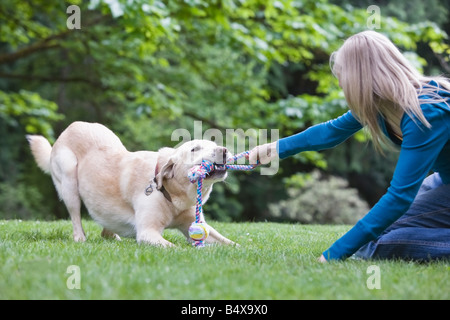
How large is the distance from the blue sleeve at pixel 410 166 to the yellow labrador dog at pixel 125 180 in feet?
4.98

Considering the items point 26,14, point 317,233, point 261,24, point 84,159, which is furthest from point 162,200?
point 26,14

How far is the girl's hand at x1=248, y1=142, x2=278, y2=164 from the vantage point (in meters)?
4.19

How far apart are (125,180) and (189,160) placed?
0.86m

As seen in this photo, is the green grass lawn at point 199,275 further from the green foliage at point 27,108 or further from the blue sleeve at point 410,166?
the green foliage at point 27,108

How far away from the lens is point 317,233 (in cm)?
584

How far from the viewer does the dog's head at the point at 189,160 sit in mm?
4383

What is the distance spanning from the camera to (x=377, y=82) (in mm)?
3359

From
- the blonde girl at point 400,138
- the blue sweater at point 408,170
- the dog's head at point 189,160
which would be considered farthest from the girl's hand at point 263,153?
the blue sweater at point 408,170

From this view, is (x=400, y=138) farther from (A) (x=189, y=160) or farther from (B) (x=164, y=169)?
(B) (x=164, y=169)

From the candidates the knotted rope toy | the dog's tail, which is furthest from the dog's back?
the knotted rope toy

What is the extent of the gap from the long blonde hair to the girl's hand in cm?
90

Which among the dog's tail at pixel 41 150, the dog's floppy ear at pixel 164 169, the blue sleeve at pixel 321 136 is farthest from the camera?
the dog's tail at pixel 41 150

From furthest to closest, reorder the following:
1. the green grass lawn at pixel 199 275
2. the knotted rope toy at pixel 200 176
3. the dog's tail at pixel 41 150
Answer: the dog's tail at pixel 41 150 → the knotted rope toy at pixel 200 176 → the green grass lawn at pixel 199 275

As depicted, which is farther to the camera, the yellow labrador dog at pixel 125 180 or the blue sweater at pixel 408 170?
the yellow labrador dog at pixel 125 180
